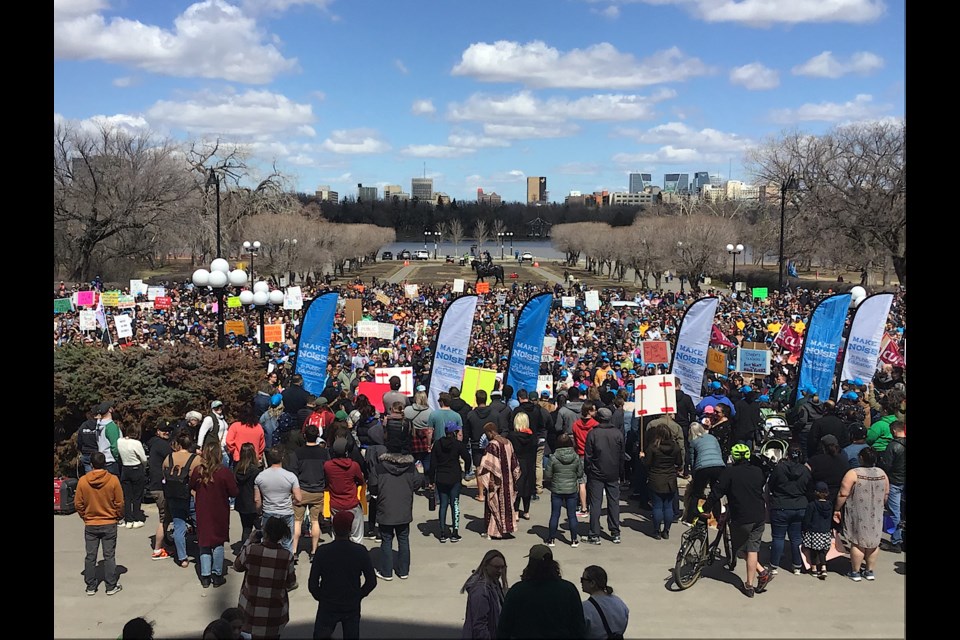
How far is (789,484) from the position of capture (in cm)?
816

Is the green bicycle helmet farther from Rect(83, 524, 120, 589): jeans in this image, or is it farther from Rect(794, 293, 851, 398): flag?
Rect(794, 293, 851, 398): flag

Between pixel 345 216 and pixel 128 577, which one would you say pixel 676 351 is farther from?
pixel 345 216

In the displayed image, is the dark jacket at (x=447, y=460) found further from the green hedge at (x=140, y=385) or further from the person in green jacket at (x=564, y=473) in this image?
the green hedge at (x=140, y=385)

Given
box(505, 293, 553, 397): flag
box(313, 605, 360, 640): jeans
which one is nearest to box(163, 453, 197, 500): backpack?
box(313, 605, 360, 640): jeans

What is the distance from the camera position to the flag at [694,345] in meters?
13.8

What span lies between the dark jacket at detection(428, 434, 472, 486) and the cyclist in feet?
9.50

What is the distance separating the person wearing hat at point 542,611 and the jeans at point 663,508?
4517 millimetres

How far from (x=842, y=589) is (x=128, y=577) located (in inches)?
283

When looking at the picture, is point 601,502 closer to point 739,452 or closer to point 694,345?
point 739,452

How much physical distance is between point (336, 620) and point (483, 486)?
335cm

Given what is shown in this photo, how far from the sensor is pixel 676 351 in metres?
14.1

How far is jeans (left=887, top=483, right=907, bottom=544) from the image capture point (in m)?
9.03
